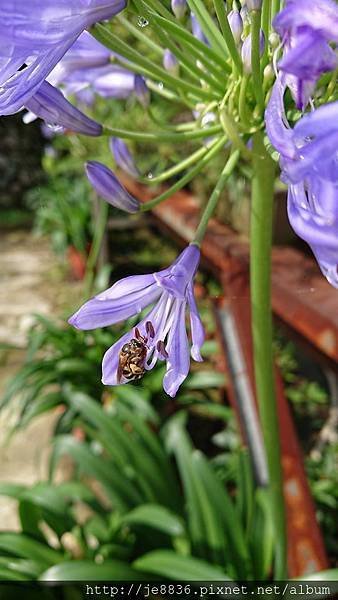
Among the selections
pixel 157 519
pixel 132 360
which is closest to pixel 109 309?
pixel 132 360

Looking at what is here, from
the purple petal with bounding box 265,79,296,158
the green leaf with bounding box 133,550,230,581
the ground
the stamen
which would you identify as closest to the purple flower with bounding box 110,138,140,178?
the stamen

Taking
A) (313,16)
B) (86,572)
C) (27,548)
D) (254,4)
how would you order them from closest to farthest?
(313,16) < (254,4) < (86,572) < (27,548)

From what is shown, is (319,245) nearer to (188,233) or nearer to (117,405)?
(117,405)

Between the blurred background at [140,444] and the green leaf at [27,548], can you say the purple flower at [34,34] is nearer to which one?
the blurred background at [140,444]

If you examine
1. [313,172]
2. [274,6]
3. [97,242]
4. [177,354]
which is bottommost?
[177,354]

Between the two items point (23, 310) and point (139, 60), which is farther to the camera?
point (23, 310)

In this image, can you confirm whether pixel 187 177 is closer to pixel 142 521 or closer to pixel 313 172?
pixel 313 172

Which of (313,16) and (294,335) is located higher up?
(313,16)
